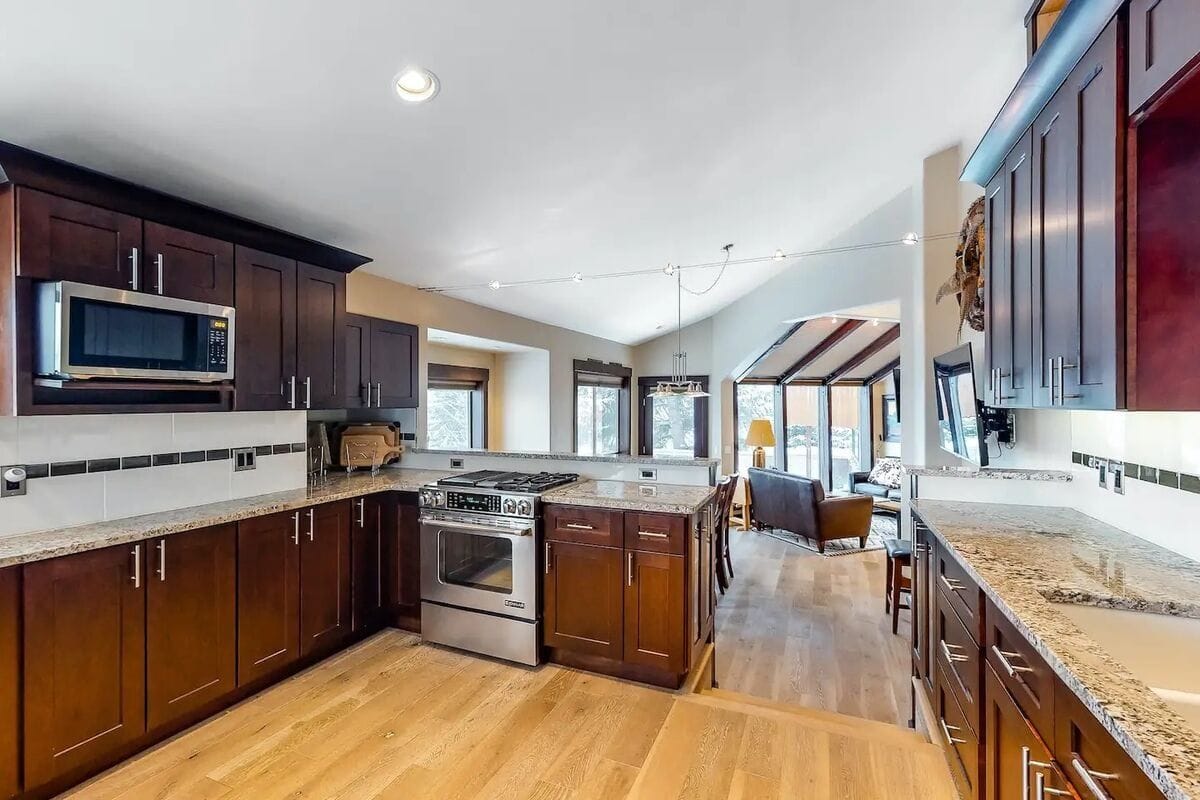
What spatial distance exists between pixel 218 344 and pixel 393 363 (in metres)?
1.40

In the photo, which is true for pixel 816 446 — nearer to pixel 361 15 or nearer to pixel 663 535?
pixel 663 535

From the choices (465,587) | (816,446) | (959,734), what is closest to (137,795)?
(465,587)

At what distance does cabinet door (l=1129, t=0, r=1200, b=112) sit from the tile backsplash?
3640 mm

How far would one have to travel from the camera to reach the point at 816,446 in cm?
885

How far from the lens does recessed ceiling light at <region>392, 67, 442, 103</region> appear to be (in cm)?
190

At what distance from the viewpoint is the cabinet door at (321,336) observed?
2959 mm

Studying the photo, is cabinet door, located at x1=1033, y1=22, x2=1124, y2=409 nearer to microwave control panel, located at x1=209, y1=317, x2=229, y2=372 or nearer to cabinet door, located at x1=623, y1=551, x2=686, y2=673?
cabinet door, located at x1=623, y1=551, x2=686, y2=673

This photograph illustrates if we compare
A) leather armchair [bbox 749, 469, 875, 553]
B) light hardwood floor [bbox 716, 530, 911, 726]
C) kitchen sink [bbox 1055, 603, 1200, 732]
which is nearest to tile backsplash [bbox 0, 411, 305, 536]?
light hardwood floor [bbox 716, 530, 911, 726]

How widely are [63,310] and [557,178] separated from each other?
6.98ft

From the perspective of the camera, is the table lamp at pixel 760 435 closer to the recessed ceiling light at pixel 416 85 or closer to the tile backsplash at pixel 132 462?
the tile backsplash at pixel 132 462

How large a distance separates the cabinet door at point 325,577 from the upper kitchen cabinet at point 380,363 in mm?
782

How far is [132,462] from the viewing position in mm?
2428

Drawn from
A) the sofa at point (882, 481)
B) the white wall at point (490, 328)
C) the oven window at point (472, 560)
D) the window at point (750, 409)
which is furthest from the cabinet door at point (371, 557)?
the sofa at point (882, 481)

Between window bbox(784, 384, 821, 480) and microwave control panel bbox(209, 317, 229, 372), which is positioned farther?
window bbox(784, 384, 821, 480)
